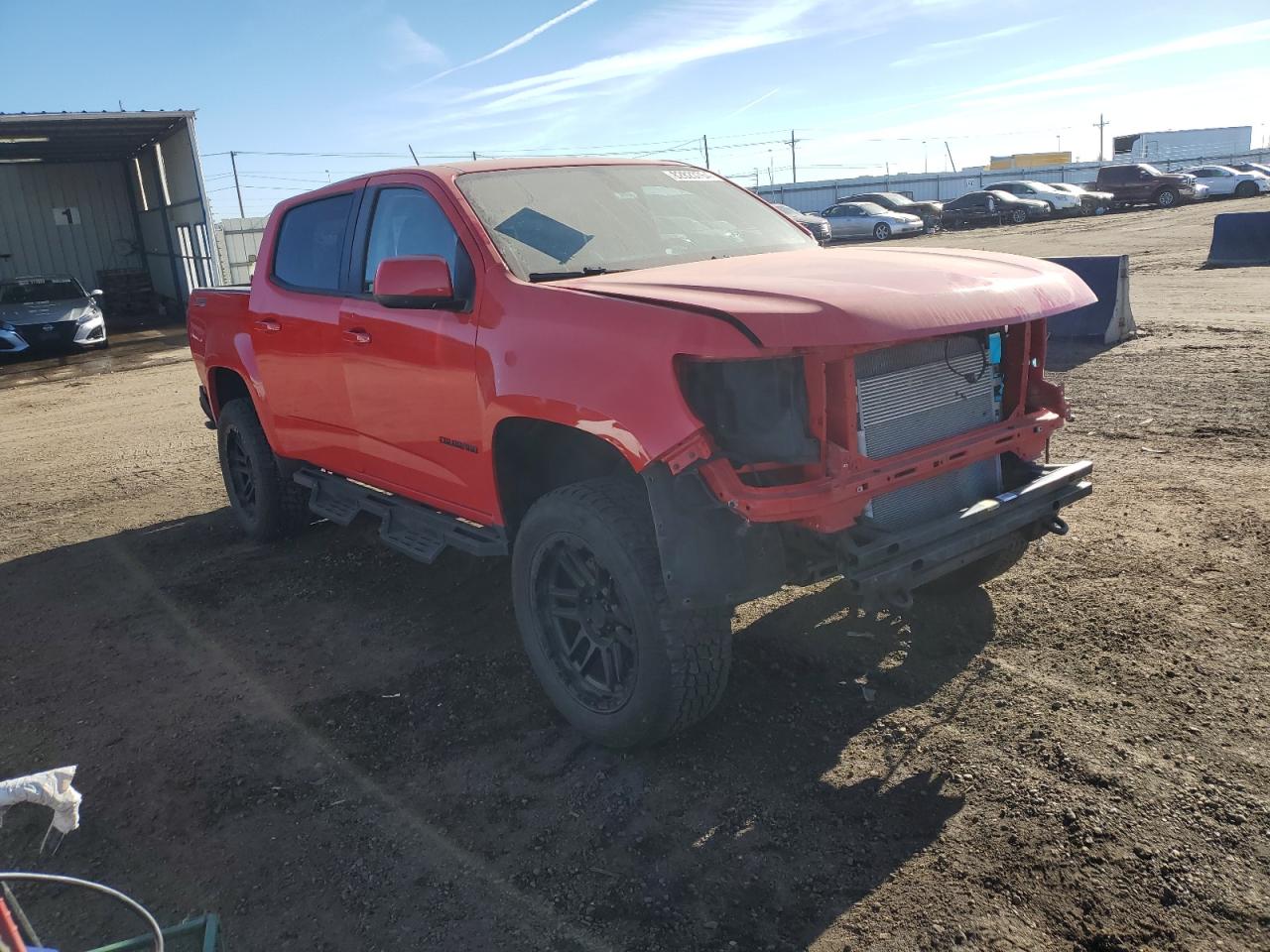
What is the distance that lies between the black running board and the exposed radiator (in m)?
1.56

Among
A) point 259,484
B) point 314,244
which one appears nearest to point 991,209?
point 259,484

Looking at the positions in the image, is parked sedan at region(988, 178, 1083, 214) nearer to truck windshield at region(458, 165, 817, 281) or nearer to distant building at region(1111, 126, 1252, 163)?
truck windshield at region(458, 165, 817, 281)

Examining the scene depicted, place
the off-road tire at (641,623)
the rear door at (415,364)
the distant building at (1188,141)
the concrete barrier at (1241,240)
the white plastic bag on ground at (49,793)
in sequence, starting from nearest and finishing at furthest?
the white plastic bag on ground at (49,793) → the off-road tire at (641,623) → the rear door at (415,364) → the concrete barrier at (1241,240) → the distant building at (1188,141)

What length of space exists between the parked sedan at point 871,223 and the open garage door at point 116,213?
64.8ft

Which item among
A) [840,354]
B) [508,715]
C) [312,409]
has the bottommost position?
[508,715]

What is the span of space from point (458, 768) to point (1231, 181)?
43.1 m

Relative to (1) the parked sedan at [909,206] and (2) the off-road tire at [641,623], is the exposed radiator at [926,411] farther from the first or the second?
(1) the parked sedan at [909,206]

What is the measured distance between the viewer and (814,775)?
327cm

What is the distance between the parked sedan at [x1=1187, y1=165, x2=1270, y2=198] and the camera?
37.5 m

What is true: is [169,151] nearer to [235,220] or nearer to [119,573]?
[235,220]

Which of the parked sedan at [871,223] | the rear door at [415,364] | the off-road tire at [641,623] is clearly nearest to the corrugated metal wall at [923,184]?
the parked sedan at [871,223]

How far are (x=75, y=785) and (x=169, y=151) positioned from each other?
23913 mm

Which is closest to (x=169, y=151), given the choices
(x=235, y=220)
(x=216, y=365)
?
(x=235, y=220)

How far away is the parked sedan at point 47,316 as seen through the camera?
1775 centimetres
